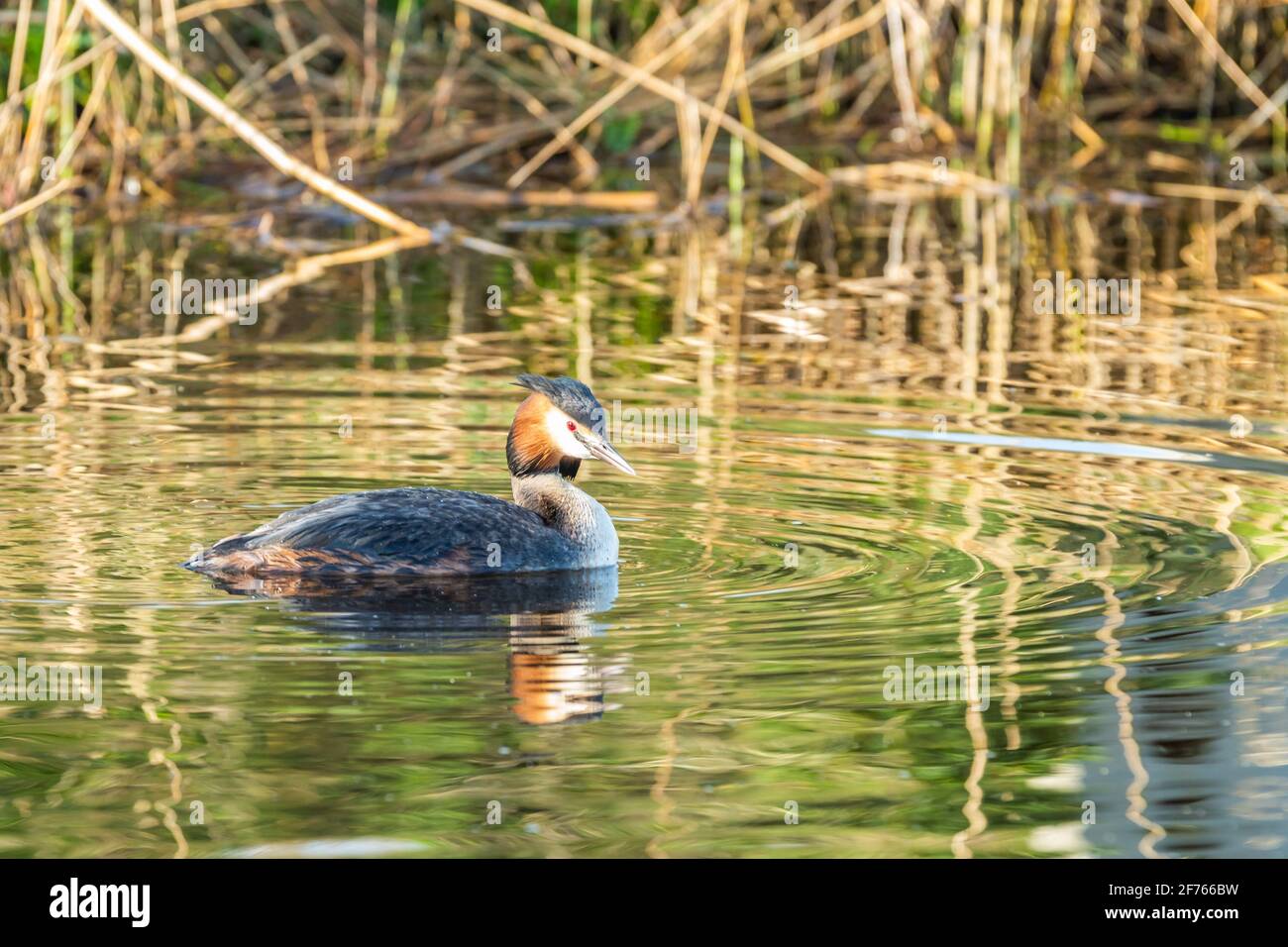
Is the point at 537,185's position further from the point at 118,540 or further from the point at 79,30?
the point at 118,540

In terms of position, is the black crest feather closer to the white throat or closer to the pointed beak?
the pointed beak

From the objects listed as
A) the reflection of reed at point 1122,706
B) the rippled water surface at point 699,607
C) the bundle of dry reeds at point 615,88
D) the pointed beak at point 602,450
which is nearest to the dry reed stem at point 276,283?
the rippled water surface at point 699,607

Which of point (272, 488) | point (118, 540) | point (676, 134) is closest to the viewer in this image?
point (118, 540)

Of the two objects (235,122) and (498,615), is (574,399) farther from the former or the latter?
(235,122)

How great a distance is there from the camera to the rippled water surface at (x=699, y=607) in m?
5.29

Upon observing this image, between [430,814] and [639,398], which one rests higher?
[639,398]

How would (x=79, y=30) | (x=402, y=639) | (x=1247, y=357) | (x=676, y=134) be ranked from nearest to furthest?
(x=402, y=639), (x=1247, y=357), (x=79, y=30), (x=676, y=134)

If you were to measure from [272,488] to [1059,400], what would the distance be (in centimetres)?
393

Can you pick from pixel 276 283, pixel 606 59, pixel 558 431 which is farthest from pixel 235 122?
pixel 606 59

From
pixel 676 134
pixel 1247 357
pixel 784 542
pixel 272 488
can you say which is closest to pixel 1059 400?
pixel 1247 357

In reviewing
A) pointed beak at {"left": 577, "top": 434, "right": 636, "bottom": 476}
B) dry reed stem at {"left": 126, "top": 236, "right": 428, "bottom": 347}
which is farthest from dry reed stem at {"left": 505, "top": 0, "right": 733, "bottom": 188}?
pointed beak at {"left": 577, "top": 434, "right": 636, "bottom": 476}

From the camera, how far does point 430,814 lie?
5.23 meters

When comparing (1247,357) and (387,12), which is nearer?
(1247,357)

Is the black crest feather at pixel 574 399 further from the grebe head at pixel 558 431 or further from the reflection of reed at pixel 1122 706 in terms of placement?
the reflection of reed at pixel 1122 706
